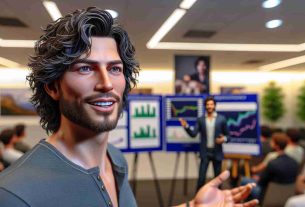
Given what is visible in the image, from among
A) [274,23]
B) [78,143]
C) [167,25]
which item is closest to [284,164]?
[274,23]

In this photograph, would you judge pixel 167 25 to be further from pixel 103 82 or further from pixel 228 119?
pixel 103 82

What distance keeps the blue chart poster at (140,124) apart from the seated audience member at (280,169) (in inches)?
45.9

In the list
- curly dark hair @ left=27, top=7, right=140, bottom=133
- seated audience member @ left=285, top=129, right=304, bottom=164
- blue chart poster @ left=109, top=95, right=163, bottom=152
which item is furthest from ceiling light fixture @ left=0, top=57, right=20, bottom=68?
seated audience member @ left=285, top=129, right=304, bottom=164

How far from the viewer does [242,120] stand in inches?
112

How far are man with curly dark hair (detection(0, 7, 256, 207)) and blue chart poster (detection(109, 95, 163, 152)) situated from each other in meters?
2.21

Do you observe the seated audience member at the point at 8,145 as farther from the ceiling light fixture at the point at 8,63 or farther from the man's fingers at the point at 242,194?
the man's fingers at the point at 242,194

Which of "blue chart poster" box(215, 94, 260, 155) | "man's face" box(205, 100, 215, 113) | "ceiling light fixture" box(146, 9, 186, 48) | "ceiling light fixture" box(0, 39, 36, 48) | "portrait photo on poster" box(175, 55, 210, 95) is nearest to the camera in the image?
"ceiling light fixture" box(0, 39, 36, 48)

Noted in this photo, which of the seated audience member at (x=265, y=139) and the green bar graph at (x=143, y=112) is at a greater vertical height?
the green bar graph at (x=143, y=112)

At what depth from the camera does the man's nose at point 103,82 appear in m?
0.69

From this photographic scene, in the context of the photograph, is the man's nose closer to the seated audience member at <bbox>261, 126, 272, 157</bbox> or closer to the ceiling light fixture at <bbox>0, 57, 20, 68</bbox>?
the ceiling light fixture at <bbox>0, 57, 20, 68</bbox>

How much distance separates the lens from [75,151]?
2.55ft

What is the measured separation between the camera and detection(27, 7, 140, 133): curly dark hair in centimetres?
70

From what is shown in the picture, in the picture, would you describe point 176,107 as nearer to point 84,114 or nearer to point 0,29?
point 0,29

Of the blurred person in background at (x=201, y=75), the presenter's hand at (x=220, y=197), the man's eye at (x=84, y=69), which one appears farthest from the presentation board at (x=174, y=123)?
the man's eye at (x=84, y=69)
